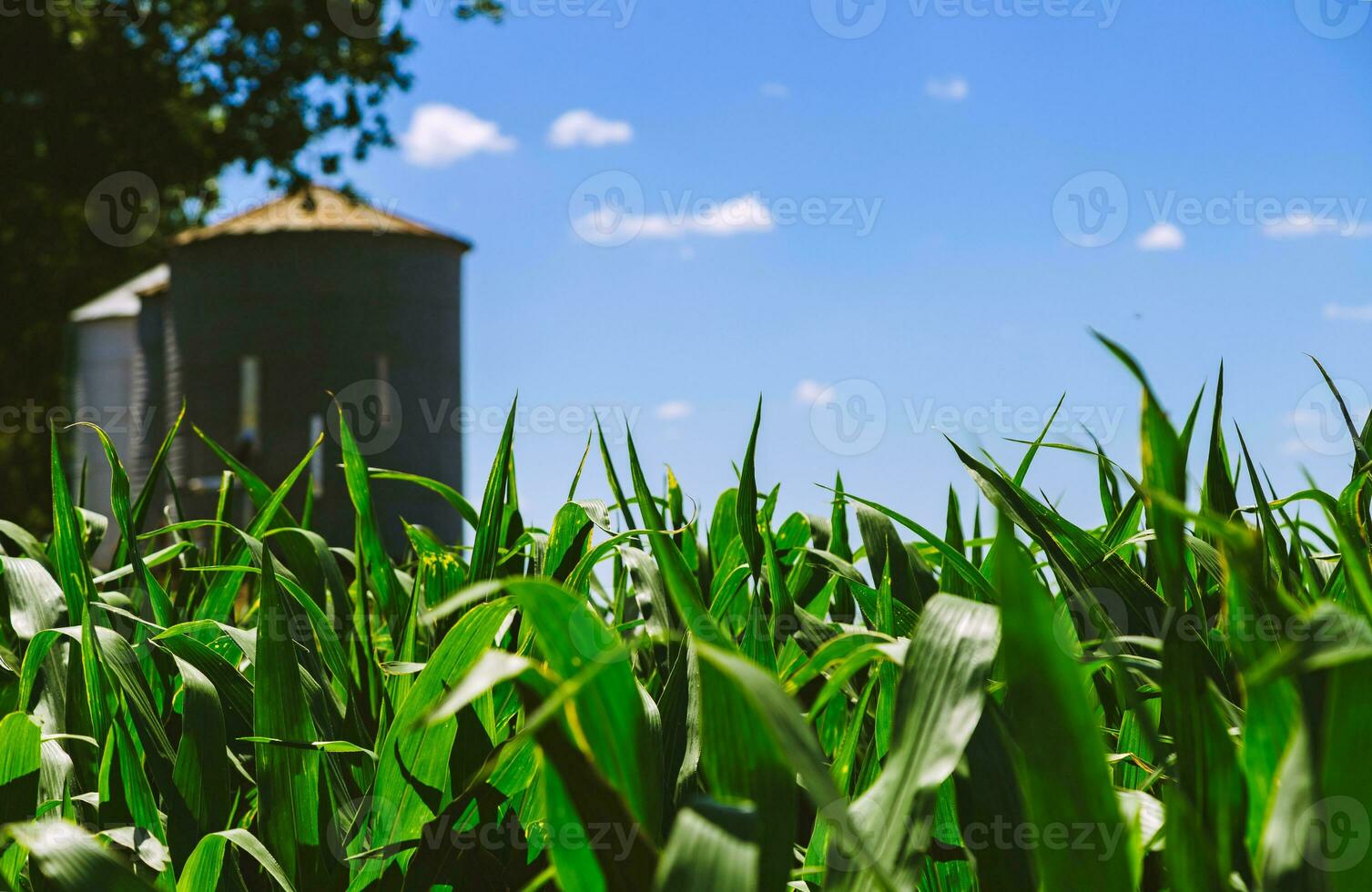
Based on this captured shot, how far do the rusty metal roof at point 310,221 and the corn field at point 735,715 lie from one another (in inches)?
337

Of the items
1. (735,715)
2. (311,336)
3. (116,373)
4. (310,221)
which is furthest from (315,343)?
(735,715)

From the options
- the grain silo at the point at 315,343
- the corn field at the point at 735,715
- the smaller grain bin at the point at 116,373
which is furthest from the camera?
the smaller grain bin at the point at 116,373

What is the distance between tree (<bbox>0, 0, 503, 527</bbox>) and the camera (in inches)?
348

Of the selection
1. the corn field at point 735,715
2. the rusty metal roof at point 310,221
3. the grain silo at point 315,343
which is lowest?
the corn field at point 735,715

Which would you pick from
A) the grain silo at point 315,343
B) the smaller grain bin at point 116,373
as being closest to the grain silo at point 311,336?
the grain silo at point 315,343

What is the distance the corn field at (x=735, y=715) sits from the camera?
0.31 meters

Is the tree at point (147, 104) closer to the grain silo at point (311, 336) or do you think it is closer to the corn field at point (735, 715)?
the grain silo at point (311, 336)

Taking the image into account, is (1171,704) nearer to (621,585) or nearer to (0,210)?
(621,585)

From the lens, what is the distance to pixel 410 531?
2.95ft

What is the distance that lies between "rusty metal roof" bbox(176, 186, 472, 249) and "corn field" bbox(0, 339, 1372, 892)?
855 cm

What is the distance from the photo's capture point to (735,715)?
356mm

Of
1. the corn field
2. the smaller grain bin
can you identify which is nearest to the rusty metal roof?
the smaller grain bin

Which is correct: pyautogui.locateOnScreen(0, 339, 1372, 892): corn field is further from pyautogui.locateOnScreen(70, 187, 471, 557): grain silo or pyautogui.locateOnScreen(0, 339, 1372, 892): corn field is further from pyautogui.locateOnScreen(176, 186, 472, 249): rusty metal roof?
pyautogui.locateOnScreen(176, 186, 472, 249): rusty metal roof

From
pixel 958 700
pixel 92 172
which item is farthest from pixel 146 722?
pixel 92 172
